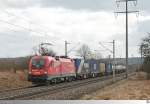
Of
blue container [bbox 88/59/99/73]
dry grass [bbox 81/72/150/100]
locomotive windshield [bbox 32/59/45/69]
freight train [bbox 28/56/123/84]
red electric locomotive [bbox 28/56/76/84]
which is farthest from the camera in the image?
blue container [bbox 88/59/99/73]

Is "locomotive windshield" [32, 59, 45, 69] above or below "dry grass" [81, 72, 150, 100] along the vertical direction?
above

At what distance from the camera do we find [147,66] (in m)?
66.1

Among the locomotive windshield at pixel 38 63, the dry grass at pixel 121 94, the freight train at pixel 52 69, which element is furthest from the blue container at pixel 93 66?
the dry grass at pixel 121 94

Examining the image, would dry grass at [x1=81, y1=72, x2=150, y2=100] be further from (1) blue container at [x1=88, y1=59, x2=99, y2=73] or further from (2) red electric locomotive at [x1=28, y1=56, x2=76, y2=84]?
(1) blue container at [x1=88, y1=59, x2=99, y2=73]

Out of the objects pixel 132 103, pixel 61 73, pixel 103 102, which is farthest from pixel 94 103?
pixel 61 73

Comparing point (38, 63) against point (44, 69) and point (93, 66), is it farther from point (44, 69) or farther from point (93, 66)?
point (93, 66)

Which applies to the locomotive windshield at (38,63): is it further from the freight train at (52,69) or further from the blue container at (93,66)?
the blue container at (93,66)

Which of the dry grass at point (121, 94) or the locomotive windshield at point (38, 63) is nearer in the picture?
the dry grass at point (121, 94)

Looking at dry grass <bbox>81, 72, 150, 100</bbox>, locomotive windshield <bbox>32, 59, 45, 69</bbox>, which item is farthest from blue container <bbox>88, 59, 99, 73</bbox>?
dry grass <bbox>81, 72, 150, 100</bbox>

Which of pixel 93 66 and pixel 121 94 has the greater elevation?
pixel 93 66

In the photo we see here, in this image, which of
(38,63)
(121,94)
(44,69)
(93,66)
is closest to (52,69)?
(44,69)

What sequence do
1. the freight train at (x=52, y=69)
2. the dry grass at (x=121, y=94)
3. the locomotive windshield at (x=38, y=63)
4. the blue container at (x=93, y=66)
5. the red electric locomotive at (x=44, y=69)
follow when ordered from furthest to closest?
the blue container at (x=93, y=66)
the locomotive windshield at (x=38, y=63)
the freight train at (x=52, y=69)
the red electric locomotive at (x=44, y=69)
the dry grass at (x=121, y=94)

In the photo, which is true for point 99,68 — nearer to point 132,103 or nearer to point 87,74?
point 87,74

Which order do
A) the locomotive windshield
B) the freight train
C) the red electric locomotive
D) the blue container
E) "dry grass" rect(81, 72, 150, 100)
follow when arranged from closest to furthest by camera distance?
"dry grass" rect(81, 72, 150, 100)
the red electric locomotive
the freight train
the locomotive windshield
the blue container
